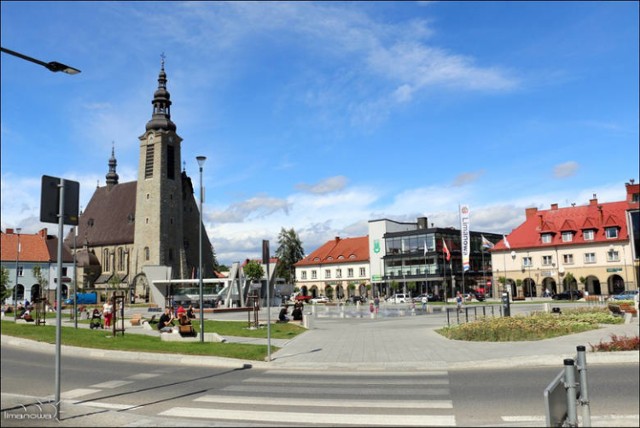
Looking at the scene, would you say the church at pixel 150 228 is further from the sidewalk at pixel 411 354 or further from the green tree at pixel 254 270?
the sidewalk at pixel 411 354

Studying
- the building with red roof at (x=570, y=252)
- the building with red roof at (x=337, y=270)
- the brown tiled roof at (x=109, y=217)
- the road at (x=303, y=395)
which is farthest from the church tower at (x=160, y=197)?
the road at (x=303, y=395)

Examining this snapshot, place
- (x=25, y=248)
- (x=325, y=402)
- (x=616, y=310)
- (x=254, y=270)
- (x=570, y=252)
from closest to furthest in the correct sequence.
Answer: (x=325, y=402) → (x=25, y=248) → (x=616, y=310) → (x=570, y=252) → (x=254, y=270)

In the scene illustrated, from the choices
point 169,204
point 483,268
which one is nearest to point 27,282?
point 169,204

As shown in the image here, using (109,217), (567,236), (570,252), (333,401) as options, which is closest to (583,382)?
(333,401)

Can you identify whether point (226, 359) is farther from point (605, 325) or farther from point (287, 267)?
point (287, 267)

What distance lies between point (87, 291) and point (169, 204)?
68.9 ft

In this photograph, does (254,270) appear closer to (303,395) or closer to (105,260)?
(105,260)

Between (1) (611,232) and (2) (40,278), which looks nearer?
(2) (40,278)

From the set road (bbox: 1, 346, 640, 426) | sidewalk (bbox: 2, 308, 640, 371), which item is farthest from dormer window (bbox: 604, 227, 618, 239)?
road (bbox: 1, 346, 640, 426)

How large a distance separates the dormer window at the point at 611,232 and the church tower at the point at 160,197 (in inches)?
2459

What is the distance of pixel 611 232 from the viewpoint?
2542 inches

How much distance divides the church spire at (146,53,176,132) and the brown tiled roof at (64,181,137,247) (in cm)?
1529

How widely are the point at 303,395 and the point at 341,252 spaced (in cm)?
8316

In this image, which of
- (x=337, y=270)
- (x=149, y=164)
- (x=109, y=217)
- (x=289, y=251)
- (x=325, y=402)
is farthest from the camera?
(x=289, y=251)
